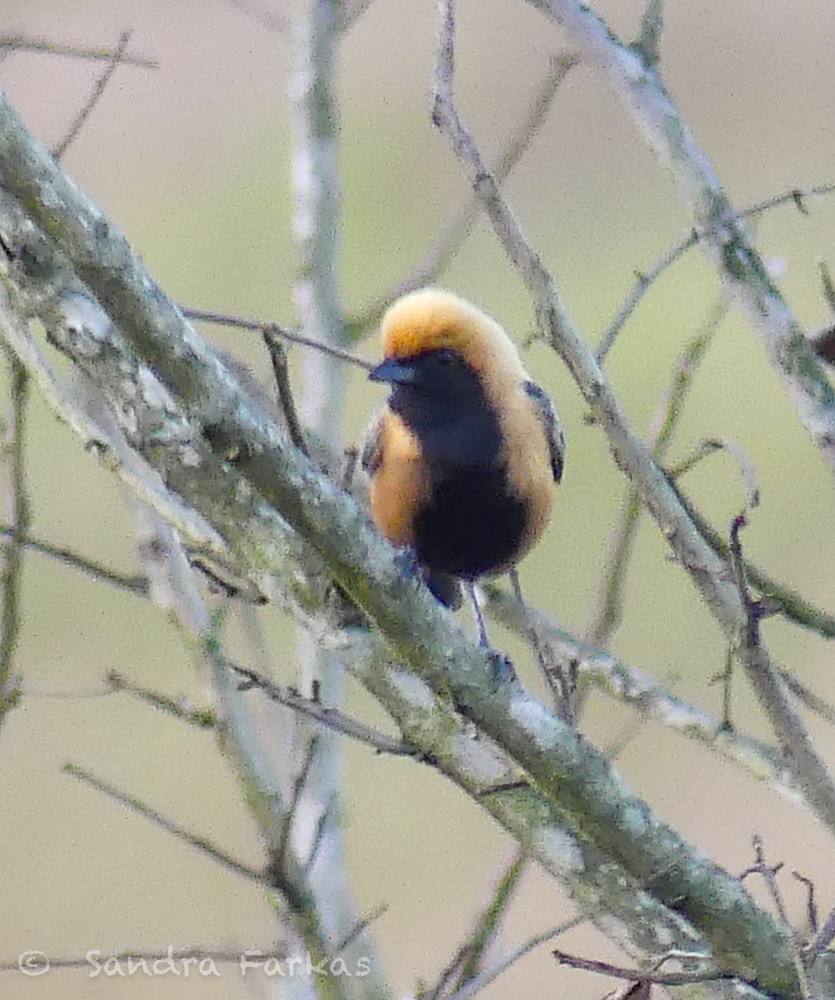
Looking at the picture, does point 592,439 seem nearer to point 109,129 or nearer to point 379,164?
point 379,164

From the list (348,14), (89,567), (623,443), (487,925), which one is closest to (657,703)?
(487,925)

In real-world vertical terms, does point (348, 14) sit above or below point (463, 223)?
above

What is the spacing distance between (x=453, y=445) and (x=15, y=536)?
65cm

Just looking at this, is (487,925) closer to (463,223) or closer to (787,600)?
(787,600)

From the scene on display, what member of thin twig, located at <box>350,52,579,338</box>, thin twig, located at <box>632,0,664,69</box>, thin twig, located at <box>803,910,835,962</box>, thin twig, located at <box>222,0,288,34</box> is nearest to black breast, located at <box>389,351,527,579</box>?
thin twig, located at <box>350,52,579,338</box>

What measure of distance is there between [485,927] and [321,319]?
1.02 metres

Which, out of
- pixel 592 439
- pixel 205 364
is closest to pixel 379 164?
pixel 592 439

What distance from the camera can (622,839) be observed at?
1229 mm

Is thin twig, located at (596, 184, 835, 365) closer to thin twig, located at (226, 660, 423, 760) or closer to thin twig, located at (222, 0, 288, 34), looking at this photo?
thin twig, located at (226, 660, 423, 760)

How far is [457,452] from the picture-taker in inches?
77.6

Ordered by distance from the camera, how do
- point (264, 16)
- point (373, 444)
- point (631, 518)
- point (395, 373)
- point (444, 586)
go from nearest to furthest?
1. point (631, 518)
2. point (395, 373)
3. point (373, 444)
4. point (444, 586)
5. point (264, 16)

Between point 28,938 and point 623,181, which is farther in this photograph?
point 623,181

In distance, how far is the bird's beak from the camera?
6.24ft

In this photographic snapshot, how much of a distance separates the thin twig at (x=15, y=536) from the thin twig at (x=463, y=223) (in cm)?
66
